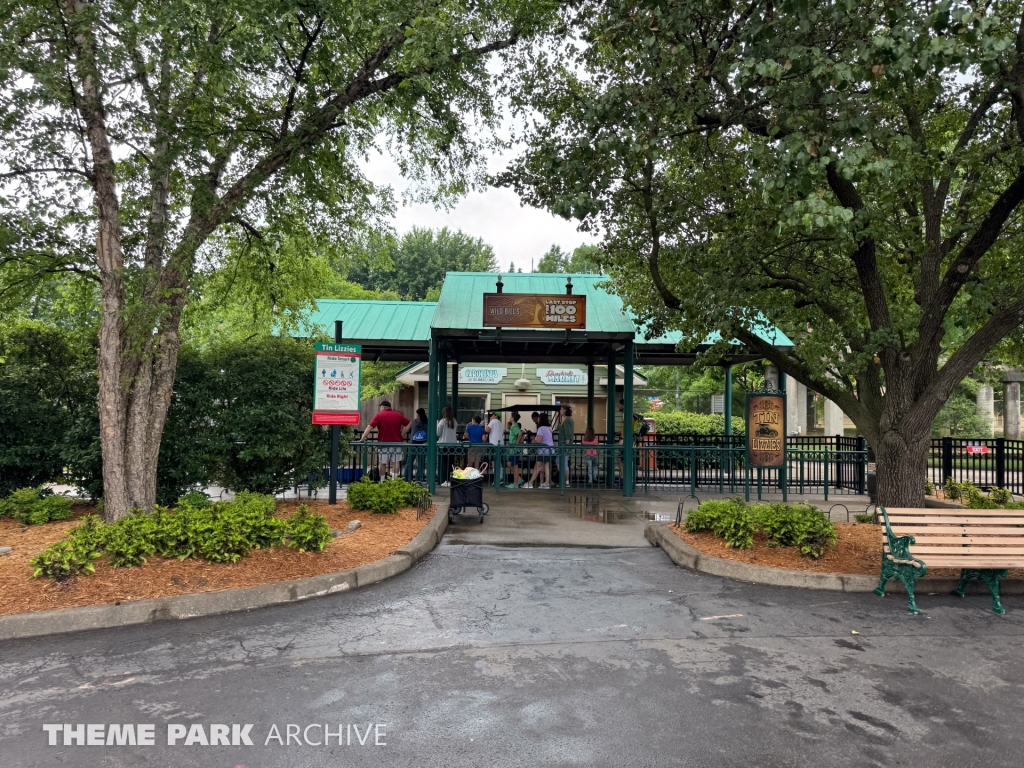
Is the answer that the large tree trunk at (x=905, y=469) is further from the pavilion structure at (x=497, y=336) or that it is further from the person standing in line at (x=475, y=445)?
the person standing in line at (x=475, y=445)

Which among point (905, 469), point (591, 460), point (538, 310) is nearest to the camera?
point (905, 469)

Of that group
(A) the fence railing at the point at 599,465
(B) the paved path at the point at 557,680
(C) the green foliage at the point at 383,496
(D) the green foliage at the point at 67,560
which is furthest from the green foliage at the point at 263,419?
(B) the paved path at the point at 557,680

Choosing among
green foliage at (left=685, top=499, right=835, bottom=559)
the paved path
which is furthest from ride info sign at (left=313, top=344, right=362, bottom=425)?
green foliage at (left=685, top=499, right=835, bottom=559)

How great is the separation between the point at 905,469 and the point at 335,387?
7621 mm

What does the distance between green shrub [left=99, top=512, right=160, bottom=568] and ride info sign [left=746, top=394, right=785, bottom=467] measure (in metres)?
9.88

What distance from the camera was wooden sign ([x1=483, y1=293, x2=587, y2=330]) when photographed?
481 inches

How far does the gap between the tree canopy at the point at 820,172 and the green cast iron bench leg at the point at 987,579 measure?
1.37 m

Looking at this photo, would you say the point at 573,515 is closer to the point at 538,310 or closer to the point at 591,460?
the point at 591,460

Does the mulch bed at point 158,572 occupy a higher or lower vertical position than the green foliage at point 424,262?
lower

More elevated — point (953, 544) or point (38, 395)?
point (38, 395)

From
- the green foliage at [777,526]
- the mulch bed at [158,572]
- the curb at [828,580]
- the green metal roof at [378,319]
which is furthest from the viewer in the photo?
the green metal roof at [378,319]

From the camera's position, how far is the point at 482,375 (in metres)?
25.1

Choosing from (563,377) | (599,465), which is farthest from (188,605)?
(563,377)

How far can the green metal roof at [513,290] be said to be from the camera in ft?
41.8
